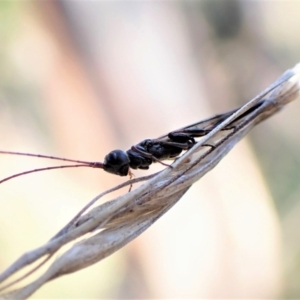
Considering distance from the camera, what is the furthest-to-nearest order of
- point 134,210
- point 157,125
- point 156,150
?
point 157,125 < point 156,150 < point 134,210

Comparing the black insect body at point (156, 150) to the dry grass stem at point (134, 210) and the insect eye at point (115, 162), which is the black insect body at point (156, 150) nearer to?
the insect eye at point (115, 162)

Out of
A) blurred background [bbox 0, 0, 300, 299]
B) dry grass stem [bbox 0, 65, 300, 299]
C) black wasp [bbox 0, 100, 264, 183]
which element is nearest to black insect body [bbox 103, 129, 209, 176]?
black wasp [bbox 0, 100, 264, 183]

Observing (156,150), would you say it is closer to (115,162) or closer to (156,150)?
(156,150)

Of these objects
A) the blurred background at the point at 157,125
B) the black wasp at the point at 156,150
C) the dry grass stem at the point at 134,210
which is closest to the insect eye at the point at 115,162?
the black wasp at the point at 156,150

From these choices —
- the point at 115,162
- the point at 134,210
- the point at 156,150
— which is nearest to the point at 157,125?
the point at 156,150

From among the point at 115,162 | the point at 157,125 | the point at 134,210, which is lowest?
the point at 134,210

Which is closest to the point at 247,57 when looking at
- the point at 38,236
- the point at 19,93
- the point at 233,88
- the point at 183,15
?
the point at 233,88

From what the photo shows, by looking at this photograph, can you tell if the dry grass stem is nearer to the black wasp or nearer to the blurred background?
the black wasp

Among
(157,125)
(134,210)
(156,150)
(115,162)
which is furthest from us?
(157,125)

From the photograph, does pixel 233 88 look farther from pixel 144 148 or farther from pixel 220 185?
pixel 144 148
